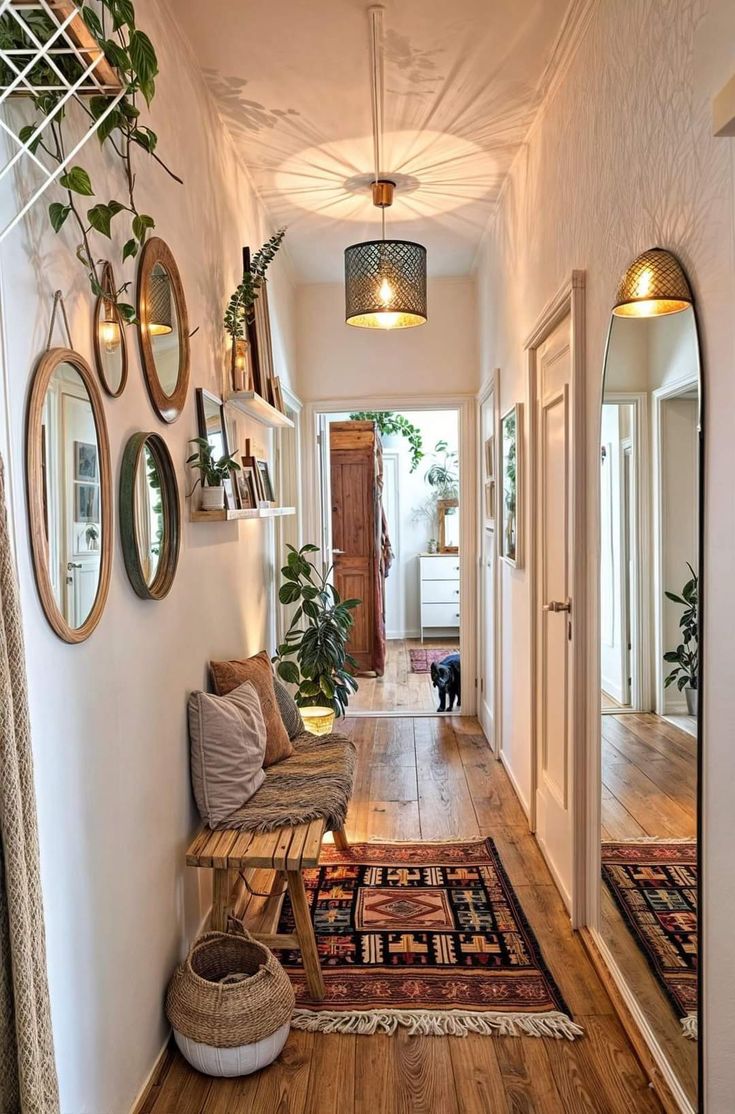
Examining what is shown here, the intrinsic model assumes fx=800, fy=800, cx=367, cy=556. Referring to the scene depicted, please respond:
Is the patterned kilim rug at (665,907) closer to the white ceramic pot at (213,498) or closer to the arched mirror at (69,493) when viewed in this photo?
the arched mirror at (69,493)

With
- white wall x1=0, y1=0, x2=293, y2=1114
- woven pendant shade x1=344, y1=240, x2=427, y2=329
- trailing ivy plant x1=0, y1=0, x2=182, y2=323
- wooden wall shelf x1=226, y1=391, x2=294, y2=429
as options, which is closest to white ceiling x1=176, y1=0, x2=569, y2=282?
white wall x1=0, y1=0, x2=293, y2=1114

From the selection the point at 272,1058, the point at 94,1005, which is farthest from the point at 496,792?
the point at 94,1005

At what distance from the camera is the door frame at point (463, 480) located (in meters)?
4.92

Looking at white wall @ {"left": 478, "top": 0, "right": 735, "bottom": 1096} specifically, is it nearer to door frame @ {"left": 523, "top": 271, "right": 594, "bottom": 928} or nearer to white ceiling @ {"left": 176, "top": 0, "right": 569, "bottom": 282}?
door frame @ {"left": 523, "top": 271, "right": 594, "bottom": 928}

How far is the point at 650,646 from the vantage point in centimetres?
171

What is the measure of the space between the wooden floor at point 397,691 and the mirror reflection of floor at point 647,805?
316cm

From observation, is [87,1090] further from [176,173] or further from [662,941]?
[176,173]

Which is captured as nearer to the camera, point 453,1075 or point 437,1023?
point 453,1075

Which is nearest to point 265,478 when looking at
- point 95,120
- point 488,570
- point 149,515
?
point 488,570

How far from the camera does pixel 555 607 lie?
2.62m

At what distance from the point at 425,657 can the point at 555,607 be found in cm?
453

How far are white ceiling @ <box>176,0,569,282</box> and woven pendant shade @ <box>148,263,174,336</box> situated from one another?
2.64ft

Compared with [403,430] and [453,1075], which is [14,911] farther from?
[403,430]

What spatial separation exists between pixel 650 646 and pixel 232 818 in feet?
4.11
